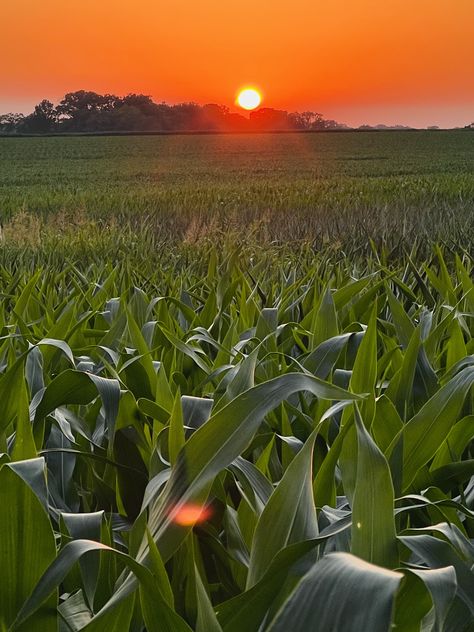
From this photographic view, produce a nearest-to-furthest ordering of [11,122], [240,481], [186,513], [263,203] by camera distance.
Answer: [186,513], [240,481], [263,203], [11,122]

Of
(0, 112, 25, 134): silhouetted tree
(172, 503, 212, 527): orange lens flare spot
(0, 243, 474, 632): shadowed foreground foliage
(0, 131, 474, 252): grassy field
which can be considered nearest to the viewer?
(0, 243, 474, 632): shadowed foreground foliage

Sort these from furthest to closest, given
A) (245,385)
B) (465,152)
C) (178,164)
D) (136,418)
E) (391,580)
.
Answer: (465,152)
(178,164)
(136,418)
(245,385)
(391,580)

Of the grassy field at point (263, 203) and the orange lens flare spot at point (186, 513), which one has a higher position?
the orange lens flare spot at point (186, 513)

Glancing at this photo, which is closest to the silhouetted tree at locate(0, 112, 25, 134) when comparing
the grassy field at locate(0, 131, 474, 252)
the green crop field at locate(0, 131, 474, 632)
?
the grassy field at locate(0, 131, 474, 252)

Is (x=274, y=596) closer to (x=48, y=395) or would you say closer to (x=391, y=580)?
(x=391, y=580)

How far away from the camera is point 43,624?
708mm

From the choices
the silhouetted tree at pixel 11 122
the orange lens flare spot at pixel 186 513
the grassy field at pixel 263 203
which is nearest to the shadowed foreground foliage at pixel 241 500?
the orange lens flare spot at pixel 186 513

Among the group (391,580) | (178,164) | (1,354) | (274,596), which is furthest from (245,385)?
(178,164)

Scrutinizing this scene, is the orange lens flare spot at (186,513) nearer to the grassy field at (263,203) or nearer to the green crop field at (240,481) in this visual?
the green crop field at (240,481)

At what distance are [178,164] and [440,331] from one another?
102ft

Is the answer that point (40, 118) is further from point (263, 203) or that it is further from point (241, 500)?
point (241, 500)

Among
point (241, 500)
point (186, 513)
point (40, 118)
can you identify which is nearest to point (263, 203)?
point (241, 500)

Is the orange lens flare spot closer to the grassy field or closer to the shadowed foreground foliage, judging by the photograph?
the shadowed foreground foliage

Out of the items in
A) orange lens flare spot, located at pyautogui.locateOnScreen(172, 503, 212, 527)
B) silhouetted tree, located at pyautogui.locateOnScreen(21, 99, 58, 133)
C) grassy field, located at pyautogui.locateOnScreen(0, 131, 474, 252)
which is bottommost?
grassy field, located at pyautogui.locateOnScreen(0, 131, 474, 252)
